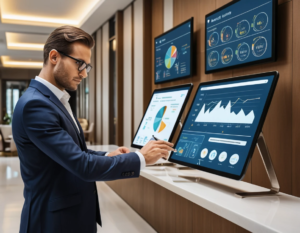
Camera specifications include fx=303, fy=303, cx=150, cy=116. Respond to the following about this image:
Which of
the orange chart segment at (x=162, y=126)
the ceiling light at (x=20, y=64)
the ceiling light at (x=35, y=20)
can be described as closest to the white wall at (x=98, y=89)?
the ceiling light at (x=35, y=20)

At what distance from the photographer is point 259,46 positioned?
85.3 inches

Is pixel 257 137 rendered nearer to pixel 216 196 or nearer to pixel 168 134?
pixel 216 196

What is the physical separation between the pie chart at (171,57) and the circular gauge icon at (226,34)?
994 mm

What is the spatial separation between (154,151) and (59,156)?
0.45m

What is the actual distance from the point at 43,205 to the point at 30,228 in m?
0.11

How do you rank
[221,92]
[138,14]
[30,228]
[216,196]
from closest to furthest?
1. [30,228]
2. [216,196]
3. [221,92]
4. [138,14]

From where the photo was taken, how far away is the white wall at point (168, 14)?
3874 mm

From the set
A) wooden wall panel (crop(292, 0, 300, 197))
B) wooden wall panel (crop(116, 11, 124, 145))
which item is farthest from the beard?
wooden wall panel (crop(116, 11, 124, 145))

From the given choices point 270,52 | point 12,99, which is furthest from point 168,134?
point 12,99

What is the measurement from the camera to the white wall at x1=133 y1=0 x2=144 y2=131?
477 centimetres

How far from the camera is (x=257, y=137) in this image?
55.0 inches

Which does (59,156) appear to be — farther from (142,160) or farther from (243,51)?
(243,51)

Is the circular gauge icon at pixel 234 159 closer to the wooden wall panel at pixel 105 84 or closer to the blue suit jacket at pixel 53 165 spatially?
the blue suit jacket at pixel 53 165

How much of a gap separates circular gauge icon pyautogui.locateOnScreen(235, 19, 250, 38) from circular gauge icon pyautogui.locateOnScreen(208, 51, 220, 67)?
32 centimetres
